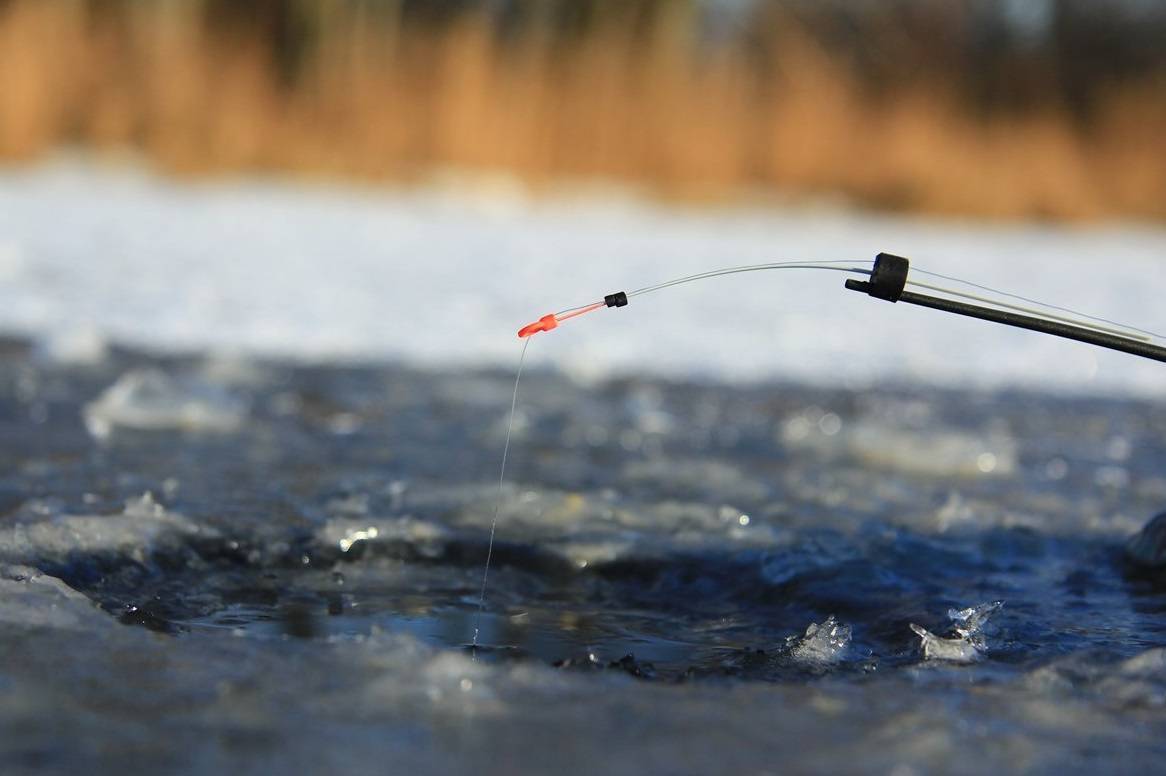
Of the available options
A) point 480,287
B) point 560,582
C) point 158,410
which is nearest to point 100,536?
point 560,582

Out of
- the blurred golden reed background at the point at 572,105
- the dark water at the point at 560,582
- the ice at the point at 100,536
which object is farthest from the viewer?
the blurred golden reed background at the point at 572,105

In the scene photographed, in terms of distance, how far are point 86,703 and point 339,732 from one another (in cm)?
30

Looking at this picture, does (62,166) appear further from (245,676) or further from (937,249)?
(245,676)

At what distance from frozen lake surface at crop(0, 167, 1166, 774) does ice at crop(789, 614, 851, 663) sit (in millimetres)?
11

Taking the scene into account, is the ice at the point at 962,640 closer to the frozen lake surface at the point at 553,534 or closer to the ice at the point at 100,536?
the frozen lake surface at the point at 553,534

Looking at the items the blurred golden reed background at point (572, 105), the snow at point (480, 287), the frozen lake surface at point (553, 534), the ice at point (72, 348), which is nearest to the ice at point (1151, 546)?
the frozen lake surface at point (553, 534)

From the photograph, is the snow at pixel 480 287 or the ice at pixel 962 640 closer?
the ice at pixel 962 640

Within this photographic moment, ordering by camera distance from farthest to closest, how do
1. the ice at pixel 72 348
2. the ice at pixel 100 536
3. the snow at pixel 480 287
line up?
the snow at pixel 480 287 → the ice at pixel 72 348 → the ice at pixel 100 536

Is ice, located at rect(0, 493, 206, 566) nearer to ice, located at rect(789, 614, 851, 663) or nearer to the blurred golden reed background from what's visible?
ice, located at rect(789, 614, 851, 663)

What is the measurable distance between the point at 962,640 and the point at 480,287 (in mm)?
4139

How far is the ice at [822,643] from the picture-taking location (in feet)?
5.99

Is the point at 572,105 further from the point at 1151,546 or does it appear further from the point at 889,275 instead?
the point at 889,275

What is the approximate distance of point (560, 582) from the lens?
223cm

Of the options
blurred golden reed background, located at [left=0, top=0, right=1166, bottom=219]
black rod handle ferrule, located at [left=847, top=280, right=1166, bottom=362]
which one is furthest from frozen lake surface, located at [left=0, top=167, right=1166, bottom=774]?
blurred golden reed background, located at [left=0, top=0, right=1166, bottom=219]
